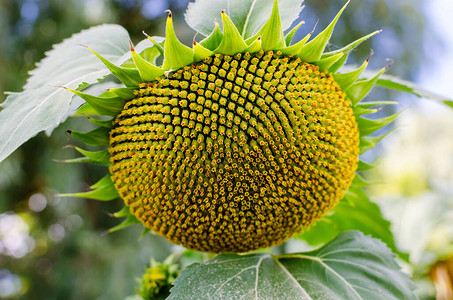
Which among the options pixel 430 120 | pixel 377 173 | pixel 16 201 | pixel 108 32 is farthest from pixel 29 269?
pixel 430 120

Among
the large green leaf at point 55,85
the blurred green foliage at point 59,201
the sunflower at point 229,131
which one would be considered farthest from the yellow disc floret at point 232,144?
the blurred green foliage at point 59,201

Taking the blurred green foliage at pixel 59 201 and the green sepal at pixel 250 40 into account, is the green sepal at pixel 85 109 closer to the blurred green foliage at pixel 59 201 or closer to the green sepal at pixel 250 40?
the green sepal at pixel 250 40

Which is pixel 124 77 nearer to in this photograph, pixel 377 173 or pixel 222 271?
pixel 222 271

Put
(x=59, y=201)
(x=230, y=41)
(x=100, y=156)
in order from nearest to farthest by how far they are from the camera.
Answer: (x=230, y=41)
(x=100, y=156)
(x=59, y=201)

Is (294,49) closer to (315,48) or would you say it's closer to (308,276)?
(315,48)

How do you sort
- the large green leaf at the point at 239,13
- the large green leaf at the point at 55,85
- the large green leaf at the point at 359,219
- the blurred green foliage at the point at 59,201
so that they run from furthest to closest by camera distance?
the blurred green foliage at the point at 59,201 < the large green leaf at the point at 359,219 < the large green leaf at the point at 239,13 < the large green leaf at the point at 55,85

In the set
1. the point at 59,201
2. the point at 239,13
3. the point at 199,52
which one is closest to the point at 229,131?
the point at 199,52
